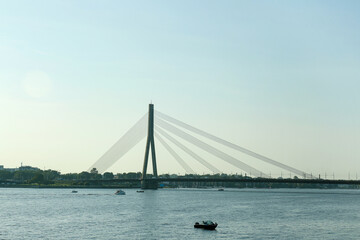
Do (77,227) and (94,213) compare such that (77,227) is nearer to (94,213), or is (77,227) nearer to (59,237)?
(59,237)

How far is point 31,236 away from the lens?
51.7 meters

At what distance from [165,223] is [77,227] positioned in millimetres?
10856

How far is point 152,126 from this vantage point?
14838cm

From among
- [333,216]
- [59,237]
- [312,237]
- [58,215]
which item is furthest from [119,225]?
[333,216]

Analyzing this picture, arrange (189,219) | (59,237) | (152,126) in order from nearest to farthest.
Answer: (59,237) < (189,219) < (152,126)

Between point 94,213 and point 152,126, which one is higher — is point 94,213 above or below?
below

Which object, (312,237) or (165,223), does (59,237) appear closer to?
(165,223)

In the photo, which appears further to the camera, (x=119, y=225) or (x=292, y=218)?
(x=292, y=218)

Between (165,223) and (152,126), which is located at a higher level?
(152,126)

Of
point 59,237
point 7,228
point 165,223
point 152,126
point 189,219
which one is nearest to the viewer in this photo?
point 59,237

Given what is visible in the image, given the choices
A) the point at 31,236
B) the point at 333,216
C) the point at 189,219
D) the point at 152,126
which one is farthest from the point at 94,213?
the point at 152,126

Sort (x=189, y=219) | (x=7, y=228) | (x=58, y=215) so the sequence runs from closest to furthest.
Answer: (x=7, y=228), (x=189, y=219), (x=58, y=215)

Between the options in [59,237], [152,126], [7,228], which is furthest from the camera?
[152,126]

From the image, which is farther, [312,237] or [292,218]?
[292,218]
